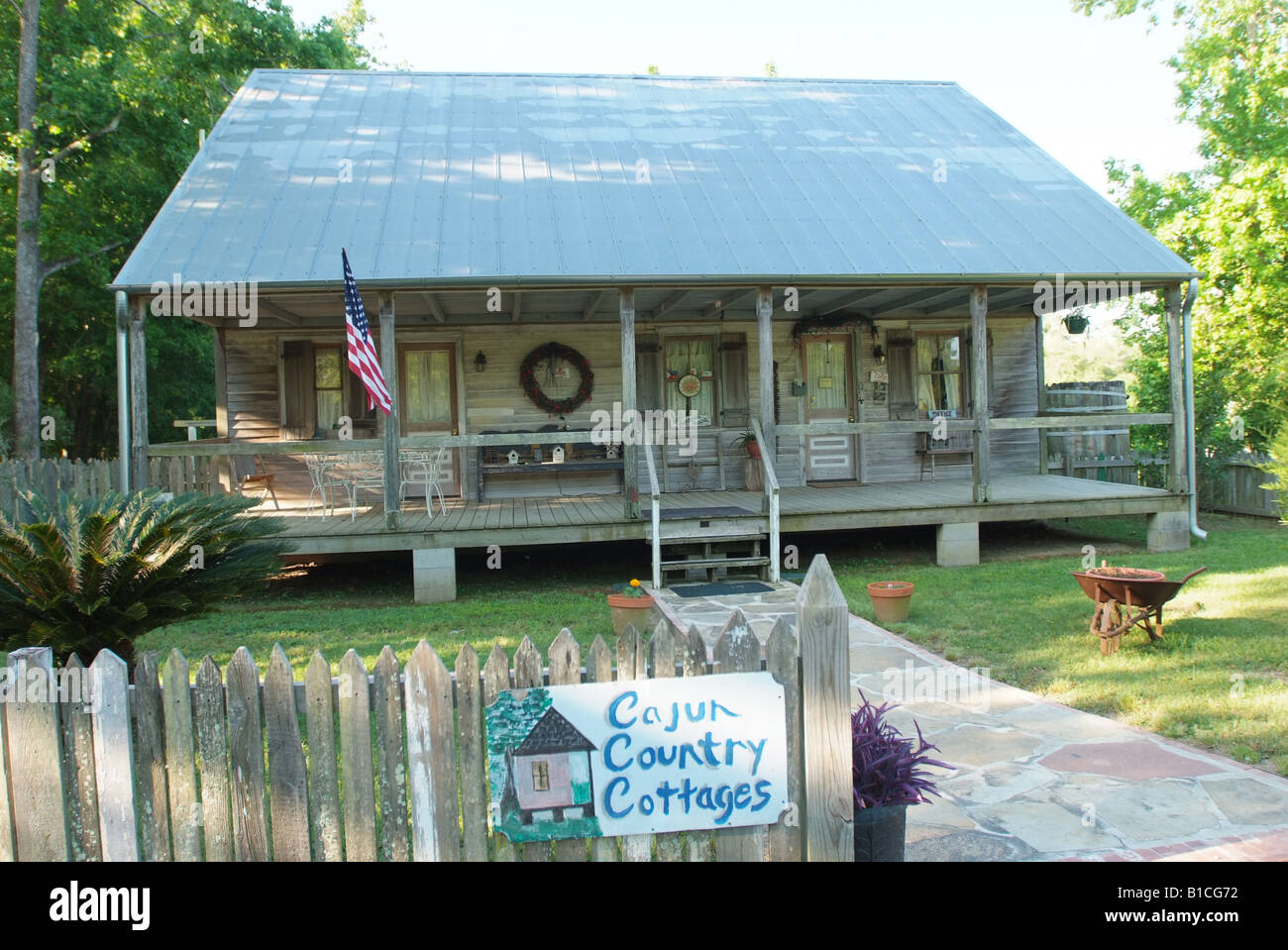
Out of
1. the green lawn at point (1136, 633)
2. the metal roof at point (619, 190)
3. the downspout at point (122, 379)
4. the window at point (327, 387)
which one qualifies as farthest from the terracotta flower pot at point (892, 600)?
the window at point (327, 387)

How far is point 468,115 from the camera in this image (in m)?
14.6

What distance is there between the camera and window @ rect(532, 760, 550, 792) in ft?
10.5

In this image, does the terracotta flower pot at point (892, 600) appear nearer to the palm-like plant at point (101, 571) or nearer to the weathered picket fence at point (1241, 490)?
the palm-like plant at point (101, 571)

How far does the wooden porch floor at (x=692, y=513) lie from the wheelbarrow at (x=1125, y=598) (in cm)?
411

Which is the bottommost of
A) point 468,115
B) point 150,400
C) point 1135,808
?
point 1135,808

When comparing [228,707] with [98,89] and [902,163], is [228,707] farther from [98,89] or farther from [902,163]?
[98,89]

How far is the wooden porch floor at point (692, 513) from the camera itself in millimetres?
10602

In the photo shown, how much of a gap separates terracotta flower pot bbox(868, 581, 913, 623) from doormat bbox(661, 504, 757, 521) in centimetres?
261

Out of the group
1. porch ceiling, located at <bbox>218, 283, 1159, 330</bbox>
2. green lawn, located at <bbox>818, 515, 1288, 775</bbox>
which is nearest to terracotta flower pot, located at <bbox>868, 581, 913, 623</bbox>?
green lawn, located at <bbox>818, 515, 1288, 775</bbox>

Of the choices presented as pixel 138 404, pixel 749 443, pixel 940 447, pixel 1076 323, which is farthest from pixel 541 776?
pixel 1076 323

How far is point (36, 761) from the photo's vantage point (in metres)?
3.15
